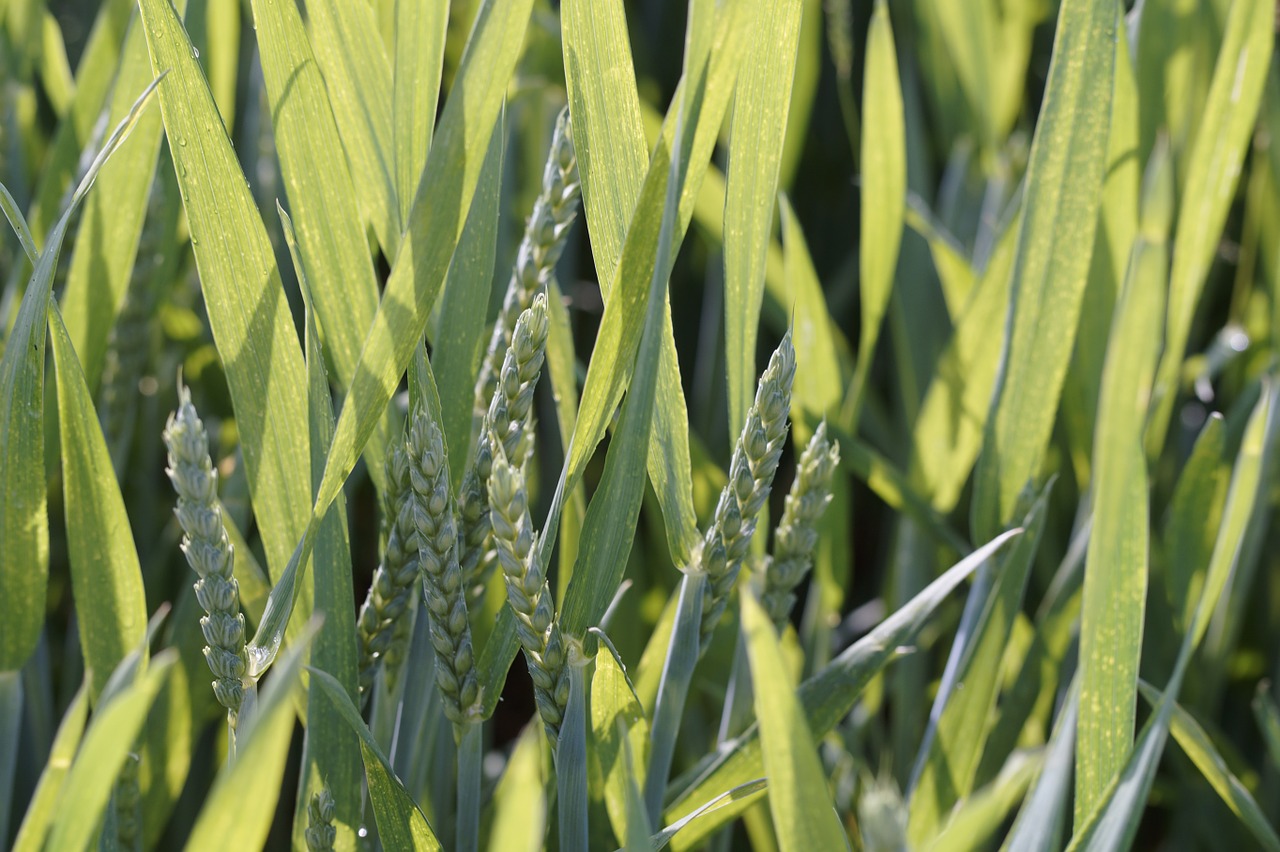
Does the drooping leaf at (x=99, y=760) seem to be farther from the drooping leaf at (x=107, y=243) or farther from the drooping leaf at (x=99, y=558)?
the drooping leaf at (x=107, y=243)

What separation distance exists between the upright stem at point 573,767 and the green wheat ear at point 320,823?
81 mm

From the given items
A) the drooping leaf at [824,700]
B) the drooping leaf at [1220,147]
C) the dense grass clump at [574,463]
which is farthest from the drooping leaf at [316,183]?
the drooping leaf at [1220,147]

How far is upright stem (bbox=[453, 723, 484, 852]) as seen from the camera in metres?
0.39

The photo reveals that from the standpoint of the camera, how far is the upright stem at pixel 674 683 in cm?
41

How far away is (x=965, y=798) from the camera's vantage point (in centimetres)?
51

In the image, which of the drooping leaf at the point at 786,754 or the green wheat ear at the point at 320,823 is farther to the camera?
the green wheat ear at the point at 320,823

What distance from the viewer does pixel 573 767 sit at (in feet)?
1.26

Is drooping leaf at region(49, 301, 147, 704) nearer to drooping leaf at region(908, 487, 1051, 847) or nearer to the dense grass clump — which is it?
the dense grass clump

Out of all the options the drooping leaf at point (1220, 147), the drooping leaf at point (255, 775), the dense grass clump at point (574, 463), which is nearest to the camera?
the drooping leaf at point (255, 775)

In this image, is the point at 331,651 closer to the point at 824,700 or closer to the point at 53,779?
the point at 53,779

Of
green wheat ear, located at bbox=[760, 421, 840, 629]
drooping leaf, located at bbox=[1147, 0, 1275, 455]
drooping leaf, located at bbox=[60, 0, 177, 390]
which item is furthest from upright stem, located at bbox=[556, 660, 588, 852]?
drooping leaf, located at bbox=[1147, 0, 1275, 455]

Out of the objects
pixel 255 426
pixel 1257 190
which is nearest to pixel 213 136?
pixel 255 426

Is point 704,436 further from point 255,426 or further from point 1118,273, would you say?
point 255,426

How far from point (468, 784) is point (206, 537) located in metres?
0.13
